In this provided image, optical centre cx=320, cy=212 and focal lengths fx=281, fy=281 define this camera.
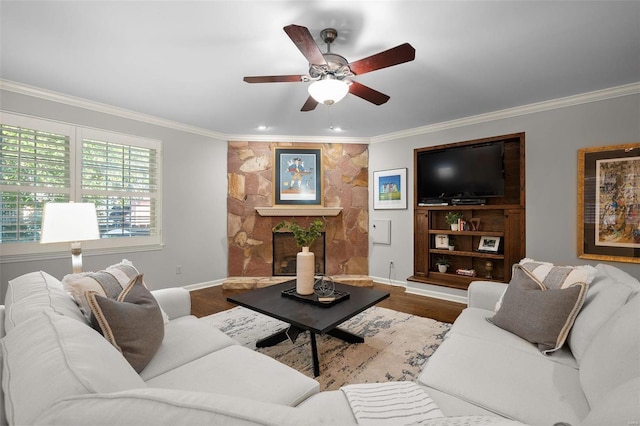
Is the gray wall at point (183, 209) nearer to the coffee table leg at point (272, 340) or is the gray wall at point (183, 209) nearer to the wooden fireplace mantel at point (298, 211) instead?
the wooden fireplace mantel at point (298, 211)

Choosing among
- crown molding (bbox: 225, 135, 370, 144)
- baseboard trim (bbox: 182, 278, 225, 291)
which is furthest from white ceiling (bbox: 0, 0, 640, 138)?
baseboard trim (bbox: 182, 278, 225, 291)

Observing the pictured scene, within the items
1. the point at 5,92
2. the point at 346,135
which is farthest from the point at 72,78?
the point at 346,135

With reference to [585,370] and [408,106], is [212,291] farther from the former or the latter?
[585,370]

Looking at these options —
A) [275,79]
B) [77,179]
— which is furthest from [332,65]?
[77,179]

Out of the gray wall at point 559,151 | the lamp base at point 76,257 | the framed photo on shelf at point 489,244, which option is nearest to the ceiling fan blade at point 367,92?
the gray wall at point 559,151

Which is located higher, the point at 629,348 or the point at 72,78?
the point at 72,78

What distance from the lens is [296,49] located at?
2.22 metres

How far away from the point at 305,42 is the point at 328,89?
0.36 meters

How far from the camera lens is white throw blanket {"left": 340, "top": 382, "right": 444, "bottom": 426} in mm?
994

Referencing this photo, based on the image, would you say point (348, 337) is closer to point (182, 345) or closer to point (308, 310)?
point (308, 310)

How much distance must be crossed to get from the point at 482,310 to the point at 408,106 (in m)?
2.41

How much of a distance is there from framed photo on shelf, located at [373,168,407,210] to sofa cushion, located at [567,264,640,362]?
297cm

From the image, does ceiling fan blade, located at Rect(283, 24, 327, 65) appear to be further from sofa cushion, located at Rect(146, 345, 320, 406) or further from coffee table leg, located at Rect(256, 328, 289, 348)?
coffee table leg, located at Rect(256, 328, 289, 348)

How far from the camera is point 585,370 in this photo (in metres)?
1.13
